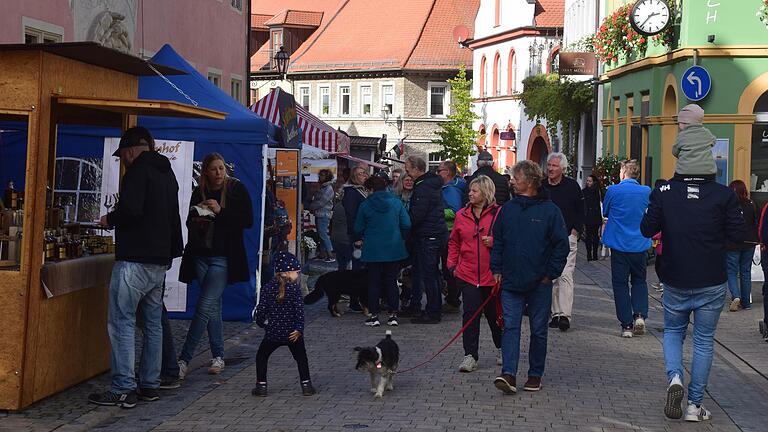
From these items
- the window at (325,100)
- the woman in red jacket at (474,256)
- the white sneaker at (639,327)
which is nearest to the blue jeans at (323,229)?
the white sneaker at (639,327)

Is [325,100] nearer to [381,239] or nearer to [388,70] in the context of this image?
[388,70]

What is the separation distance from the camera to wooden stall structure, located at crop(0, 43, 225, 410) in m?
8.58

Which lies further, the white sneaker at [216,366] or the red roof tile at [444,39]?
the red roof tile at [444,39]

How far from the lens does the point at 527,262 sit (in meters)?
9.64

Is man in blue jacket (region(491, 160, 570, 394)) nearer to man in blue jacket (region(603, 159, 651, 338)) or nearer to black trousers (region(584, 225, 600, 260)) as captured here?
man in blue jacket (region(603, 159, 651, 338))

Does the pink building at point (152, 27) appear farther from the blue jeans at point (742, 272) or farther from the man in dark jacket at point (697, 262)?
the blue jeans at point (742, 272)

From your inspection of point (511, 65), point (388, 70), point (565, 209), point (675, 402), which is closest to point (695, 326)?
point (675, 402)

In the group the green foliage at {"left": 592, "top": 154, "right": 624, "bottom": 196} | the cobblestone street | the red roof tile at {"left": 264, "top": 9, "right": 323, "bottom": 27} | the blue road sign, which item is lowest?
the cobblestone street

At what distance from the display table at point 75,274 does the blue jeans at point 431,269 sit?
4683mm

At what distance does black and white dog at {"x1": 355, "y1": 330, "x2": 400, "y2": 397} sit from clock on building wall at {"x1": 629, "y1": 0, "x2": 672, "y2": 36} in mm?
18175

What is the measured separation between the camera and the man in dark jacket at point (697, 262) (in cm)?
885

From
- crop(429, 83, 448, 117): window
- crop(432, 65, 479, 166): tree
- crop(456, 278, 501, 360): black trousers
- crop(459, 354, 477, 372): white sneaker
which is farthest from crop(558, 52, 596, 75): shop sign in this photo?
crop(429, 83, 448, 117): window

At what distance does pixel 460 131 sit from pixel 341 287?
1787 inches

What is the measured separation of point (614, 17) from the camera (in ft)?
96.9
